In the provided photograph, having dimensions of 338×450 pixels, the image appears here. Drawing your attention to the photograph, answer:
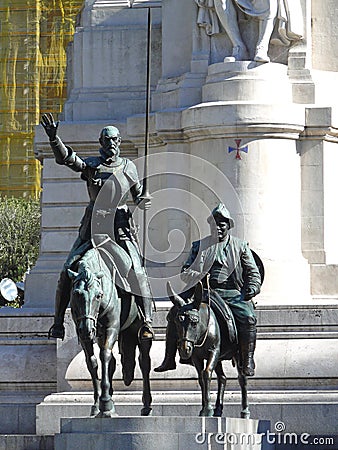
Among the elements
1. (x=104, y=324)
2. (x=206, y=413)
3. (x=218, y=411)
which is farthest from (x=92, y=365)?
(x=218, y=411)

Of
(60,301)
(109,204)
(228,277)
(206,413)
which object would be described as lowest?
(206,413)

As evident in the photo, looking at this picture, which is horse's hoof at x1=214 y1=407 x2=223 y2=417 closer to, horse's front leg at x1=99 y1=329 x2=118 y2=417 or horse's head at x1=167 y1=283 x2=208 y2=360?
horse's head at x1=167 y1=283 x2=208 y2=360

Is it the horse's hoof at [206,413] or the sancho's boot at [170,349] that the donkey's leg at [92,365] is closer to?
the sancho's boot at [170,349]

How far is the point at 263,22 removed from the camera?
29891mm

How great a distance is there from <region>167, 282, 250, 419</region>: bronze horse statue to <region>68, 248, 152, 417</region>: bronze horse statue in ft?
3.12

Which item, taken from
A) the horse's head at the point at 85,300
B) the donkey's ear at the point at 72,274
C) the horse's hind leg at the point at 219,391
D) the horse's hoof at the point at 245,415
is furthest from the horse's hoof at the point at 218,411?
the donkey's ear at the point at 72,274

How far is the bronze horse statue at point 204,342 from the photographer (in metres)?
22.8

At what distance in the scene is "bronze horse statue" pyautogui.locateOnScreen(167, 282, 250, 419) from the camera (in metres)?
22.8

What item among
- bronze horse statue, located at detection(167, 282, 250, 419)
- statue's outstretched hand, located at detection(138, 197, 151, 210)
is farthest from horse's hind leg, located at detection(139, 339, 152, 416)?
statue's outstretched hand, located at detection(138, 197, 151, 210)

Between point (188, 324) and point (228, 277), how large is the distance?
2.15 meters

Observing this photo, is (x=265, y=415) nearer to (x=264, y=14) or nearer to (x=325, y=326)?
(x=325, y=326)

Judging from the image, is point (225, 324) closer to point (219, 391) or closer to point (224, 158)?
point (219, 391)

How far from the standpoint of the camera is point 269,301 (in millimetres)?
28734

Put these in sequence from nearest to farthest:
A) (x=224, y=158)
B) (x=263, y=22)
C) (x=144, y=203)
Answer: (x=144, y=203) < (x=224, y=158) < (x=263, y=22)
